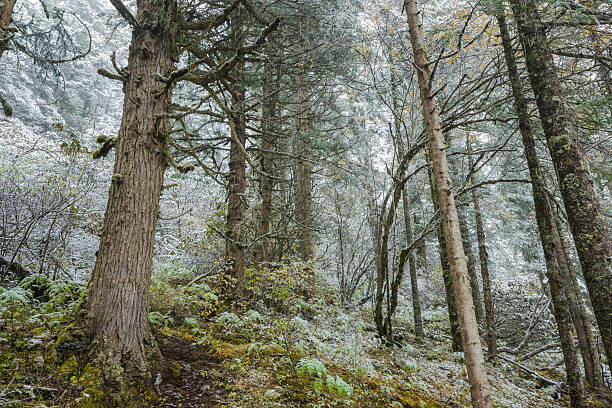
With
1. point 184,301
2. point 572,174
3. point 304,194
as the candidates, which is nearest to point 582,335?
point 572,174

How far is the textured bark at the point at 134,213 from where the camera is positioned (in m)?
3.27

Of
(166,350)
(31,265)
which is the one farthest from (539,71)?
(31,265)

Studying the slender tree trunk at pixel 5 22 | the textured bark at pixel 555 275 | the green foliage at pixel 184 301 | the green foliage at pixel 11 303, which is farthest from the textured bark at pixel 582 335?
the slender tree trunk at pixel 5 22

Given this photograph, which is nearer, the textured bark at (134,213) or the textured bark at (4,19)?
the textured bark at (134,213)

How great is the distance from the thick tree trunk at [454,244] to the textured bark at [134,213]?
133 inches

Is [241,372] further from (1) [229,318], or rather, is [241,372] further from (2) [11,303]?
(2) [11,303]

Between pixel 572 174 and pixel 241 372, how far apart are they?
532 cm

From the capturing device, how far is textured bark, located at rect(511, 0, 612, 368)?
390 cm

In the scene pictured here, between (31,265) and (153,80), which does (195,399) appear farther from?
(31,265)

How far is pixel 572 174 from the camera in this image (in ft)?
14.0

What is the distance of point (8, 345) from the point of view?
132 inches

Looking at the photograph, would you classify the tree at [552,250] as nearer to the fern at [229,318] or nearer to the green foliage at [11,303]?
the fern at [229,318]

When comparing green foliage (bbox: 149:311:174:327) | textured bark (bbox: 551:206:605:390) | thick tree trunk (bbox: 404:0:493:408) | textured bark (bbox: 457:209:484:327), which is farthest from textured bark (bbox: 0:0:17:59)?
textured bark (bbox: 457:209:484:327)

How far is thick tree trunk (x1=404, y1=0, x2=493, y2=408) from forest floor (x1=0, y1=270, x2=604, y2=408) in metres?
1.20
